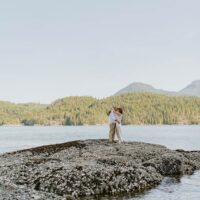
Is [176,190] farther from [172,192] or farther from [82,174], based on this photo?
[82,174]

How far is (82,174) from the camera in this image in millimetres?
34156

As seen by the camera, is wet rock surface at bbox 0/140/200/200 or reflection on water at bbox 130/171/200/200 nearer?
wet rock surface at bbox 0/140/200/200

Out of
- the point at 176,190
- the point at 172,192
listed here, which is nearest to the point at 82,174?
the point at 172,192

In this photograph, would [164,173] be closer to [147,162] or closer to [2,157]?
[147,162]

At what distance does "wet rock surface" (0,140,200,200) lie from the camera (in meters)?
32.0

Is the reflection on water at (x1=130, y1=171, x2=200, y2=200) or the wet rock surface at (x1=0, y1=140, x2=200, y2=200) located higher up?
the wet rock surface at (x1=0, y1=140, x2=200, y2=200)

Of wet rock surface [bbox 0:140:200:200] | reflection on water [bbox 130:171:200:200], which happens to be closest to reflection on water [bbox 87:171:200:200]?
reflection on water [bbox 130:171:200:200]

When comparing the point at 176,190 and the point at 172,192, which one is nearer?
the point at 172,192

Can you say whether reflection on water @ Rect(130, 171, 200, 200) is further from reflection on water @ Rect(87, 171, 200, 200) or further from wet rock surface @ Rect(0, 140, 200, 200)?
wet rock surface @ Rect(0, 140, 200, 200)

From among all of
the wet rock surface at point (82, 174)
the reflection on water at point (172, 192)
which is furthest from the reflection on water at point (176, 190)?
the wet rock surface at point (82, 174)

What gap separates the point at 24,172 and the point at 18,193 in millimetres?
7316

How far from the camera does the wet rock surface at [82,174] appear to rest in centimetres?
3197

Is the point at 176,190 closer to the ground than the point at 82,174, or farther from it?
closer to the ground

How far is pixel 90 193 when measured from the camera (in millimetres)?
32781
